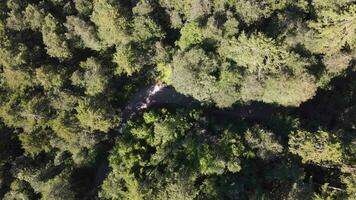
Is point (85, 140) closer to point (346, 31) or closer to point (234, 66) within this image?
point (234, 66)

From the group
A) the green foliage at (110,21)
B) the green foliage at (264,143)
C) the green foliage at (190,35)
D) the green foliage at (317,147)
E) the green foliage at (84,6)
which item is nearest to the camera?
the green foliage at (317,147)

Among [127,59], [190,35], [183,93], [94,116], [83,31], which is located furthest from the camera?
[183,93]

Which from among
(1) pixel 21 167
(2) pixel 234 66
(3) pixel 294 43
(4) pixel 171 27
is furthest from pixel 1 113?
(3) pixel 294 43

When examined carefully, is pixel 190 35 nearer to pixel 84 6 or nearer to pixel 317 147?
pixel 84 6

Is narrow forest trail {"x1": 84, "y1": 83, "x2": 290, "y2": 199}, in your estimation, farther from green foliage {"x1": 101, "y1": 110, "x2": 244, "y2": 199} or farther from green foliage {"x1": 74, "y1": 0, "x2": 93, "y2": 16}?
green foliage {"x1": 74, "y1": 0, "x2": 93, "y2": 16}

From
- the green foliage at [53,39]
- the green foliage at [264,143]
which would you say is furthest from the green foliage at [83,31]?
the green foliage at [264,143]

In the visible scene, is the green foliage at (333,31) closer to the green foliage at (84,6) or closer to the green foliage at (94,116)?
the green foliage at (94,116)

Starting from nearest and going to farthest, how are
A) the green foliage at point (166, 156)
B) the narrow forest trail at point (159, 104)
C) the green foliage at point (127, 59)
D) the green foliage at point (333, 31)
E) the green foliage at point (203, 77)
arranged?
the green foliage at point (166, 156)
the green foliage at point (333, 31)
the green foliage at point (203, 77)
the green foliage at point (127, 59)
the narrow forest trail at point (159, 104)

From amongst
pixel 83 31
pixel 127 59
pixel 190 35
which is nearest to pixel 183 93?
pixel 190 35
